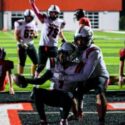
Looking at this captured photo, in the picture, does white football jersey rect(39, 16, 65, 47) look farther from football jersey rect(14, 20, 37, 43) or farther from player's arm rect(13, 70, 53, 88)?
player's arm rect(13, 70, 53, 88)

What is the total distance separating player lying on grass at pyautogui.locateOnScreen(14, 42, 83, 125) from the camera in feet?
23.1

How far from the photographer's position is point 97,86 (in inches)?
293

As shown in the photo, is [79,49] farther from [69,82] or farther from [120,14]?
[120,14]

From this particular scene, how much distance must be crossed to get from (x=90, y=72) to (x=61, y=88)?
44 cm

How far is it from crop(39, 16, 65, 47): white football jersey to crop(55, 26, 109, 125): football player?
3898 mm

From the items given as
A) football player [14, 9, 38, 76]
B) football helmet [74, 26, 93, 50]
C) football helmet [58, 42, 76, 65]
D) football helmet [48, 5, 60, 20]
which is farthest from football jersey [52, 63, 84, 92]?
football player [14, 9, 38, 76]

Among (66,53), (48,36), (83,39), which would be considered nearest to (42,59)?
(48,36)

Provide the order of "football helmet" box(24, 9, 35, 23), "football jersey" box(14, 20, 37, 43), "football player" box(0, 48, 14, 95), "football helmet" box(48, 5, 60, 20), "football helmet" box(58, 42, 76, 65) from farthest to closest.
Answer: "football jersey" box(14, 20, 37, 43) → "football helmet" box(24, 9, 35, 23) → "football helmet" box(48, 5, 60, 20) → "football player" box(0, 48, 14, 95) → "football helmet" box(58, 42, 76, 65)

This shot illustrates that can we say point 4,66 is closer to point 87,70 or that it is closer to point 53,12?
point 53,12

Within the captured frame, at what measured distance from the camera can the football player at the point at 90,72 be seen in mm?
7219

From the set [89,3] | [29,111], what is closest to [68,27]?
[89,3]

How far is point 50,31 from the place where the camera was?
11430 mm

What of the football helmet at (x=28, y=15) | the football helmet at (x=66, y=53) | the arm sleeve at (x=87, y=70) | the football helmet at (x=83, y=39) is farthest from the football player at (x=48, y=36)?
the football helmet at (x=66, y=53)

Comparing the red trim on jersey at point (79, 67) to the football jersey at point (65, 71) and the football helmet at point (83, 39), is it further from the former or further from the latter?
the football helmet at point (83, 39)
